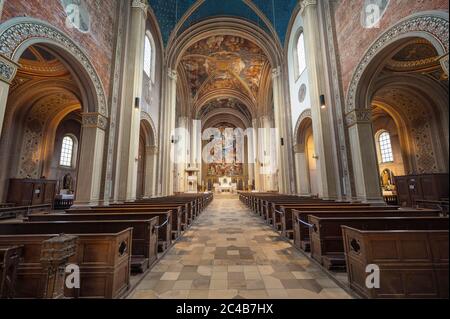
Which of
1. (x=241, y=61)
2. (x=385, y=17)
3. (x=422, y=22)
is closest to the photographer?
(x=422, y=22)

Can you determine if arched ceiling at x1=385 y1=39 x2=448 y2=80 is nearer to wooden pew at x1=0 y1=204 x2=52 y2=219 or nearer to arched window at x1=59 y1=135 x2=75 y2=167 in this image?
wooden pew at x1=0 y1=204 x2=52 y2=219

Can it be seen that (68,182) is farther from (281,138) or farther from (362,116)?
(362,116)

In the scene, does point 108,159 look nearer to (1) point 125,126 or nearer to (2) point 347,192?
(1) point 125,126

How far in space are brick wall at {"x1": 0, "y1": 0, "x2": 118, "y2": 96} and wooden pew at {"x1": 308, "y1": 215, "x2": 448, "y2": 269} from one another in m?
7.24

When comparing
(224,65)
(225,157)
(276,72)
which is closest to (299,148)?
(276,72)

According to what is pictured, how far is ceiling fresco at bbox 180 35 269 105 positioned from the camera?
18.1m

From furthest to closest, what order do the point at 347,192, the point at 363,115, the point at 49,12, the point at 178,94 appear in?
the point at 178,94 < the point at 347,192 < the point at 363,115 < the point at 49,12

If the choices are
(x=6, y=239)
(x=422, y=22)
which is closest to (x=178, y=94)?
(x=422, y=22)

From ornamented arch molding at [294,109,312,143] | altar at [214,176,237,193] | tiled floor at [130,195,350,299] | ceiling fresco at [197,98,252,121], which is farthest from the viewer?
altar at [214,176,237,193]

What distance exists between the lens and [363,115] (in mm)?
7168

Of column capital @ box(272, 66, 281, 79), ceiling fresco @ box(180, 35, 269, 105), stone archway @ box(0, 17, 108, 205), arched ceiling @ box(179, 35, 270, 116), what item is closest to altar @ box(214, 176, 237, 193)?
arched ceiling @ box(179, 35, 270, 116)

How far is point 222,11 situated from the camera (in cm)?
1512

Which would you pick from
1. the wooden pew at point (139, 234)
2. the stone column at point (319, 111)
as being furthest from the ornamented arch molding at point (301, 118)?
the wooden pew at point (139, 234)

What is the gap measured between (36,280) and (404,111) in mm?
15176
